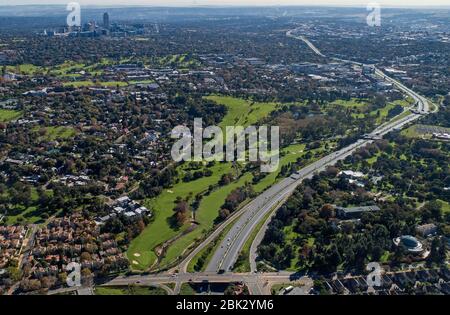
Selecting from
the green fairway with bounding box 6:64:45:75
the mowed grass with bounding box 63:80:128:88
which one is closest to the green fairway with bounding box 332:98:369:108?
the mowed grass with bounding box 63:80:128:88

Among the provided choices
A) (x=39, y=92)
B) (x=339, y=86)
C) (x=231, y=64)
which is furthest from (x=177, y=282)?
(x=231, y=64)

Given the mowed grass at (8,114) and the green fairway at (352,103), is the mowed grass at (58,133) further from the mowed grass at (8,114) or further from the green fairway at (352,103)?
the green fairway at (352,103)

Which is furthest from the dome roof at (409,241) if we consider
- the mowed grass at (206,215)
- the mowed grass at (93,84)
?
the mowed grass at (93,84)

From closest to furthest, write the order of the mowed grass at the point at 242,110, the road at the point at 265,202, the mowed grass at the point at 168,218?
1. the road at the point at 265,202
2. the mowed grass at the point at 168,218
3. the mowed grass at the point at 242,110

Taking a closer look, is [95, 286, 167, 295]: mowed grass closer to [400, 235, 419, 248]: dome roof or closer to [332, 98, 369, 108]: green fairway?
[400, 235, 419, 248]: dome roof

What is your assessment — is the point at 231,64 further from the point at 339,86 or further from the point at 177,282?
the point at 177,282
